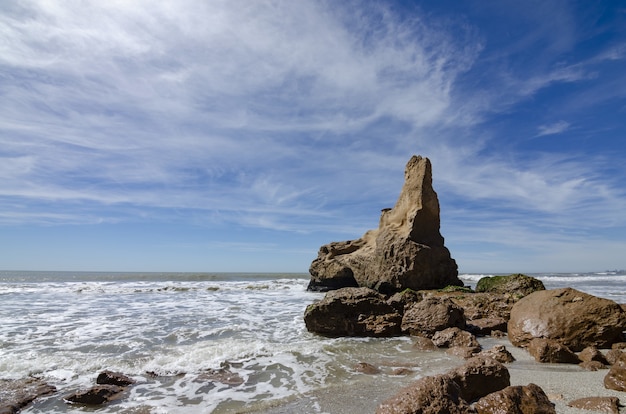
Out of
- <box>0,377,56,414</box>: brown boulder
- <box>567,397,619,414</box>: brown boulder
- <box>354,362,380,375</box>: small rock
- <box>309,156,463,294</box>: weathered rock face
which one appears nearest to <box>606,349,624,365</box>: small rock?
<box>567,397,619,414</box>: brown boulder

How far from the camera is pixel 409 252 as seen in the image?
19.4 metres

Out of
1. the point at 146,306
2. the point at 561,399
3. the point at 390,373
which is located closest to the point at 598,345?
the point at 561,399

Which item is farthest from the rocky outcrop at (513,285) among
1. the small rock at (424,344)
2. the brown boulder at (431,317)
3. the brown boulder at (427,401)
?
the brown boulder at (427,401)

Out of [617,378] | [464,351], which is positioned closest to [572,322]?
[464,351]

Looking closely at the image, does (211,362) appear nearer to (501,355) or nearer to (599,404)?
(501,355)

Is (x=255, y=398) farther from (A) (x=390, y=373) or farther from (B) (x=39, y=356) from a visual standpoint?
(B) (x=39, y=356)

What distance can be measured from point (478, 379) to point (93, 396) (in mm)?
4619

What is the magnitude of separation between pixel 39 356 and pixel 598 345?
986 centimetres

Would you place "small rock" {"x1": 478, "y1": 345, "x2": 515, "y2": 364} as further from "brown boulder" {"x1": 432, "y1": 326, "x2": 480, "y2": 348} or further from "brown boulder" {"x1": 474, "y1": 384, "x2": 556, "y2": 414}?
"brown boulder" {"x1": 474, "y1": 384, "x2": 556, "y2": 414}

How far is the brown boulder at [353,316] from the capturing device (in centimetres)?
873

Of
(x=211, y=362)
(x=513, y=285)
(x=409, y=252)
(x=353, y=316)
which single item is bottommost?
(x=211, y=362)

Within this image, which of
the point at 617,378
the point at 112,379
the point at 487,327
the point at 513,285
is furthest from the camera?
the point at 513,285

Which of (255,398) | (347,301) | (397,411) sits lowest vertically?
(255,398)

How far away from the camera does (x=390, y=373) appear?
578 cm
